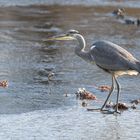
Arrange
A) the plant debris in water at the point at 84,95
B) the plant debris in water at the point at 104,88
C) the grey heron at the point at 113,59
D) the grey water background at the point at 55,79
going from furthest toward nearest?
the plant debris in water at the point at 104,88, the plant debris in water at the point at 84,95, the grey heron at the point at 113,59, the grey water background at the point at 55,79

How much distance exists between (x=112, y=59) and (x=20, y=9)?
13.5m

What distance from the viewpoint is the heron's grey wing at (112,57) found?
10.2 meters

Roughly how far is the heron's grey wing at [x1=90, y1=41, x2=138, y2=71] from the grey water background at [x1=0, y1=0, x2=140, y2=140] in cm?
62

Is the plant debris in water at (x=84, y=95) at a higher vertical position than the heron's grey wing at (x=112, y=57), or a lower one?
lower

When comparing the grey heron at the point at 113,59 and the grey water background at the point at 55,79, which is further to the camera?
the grey heron at the point at 113,59

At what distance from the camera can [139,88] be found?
11500 mm

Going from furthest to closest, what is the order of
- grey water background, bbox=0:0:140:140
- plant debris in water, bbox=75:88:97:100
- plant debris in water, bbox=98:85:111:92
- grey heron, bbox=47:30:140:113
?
plant debris in water, bbox=98:85:111:92
plant debris in water, bbox=75:88:97:100
grey heron, bbox=47:30:140:113
grey water background, bbox=0:0:140:140

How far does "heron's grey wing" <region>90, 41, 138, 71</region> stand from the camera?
1017 cm

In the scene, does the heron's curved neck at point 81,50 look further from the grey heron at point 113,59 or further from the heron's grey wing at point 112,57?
the heron's grey wing at point 112,57

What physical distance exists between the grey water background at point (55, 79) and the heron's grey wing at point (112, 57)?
0.62 m

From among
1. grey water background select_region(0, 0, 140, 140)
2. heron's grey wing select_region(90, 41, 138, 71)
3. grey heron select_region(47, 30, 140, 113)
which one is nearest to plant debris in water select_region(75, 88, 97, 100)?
grey water background select_region(0, 0, 140, 140)

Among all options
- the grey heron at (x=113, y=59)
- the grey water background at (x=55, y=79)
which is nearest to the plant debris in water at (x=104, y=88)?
the grey water background at (x=55, y=79)

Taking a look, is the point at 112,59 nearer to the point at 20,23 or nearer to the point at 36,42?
the point at 36,42

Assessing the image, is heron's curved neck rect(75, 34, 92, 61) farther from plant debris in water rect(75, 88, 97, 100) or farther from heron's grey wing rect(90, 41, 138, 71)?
plant debris in water rect(75, 88, 97, 100)
